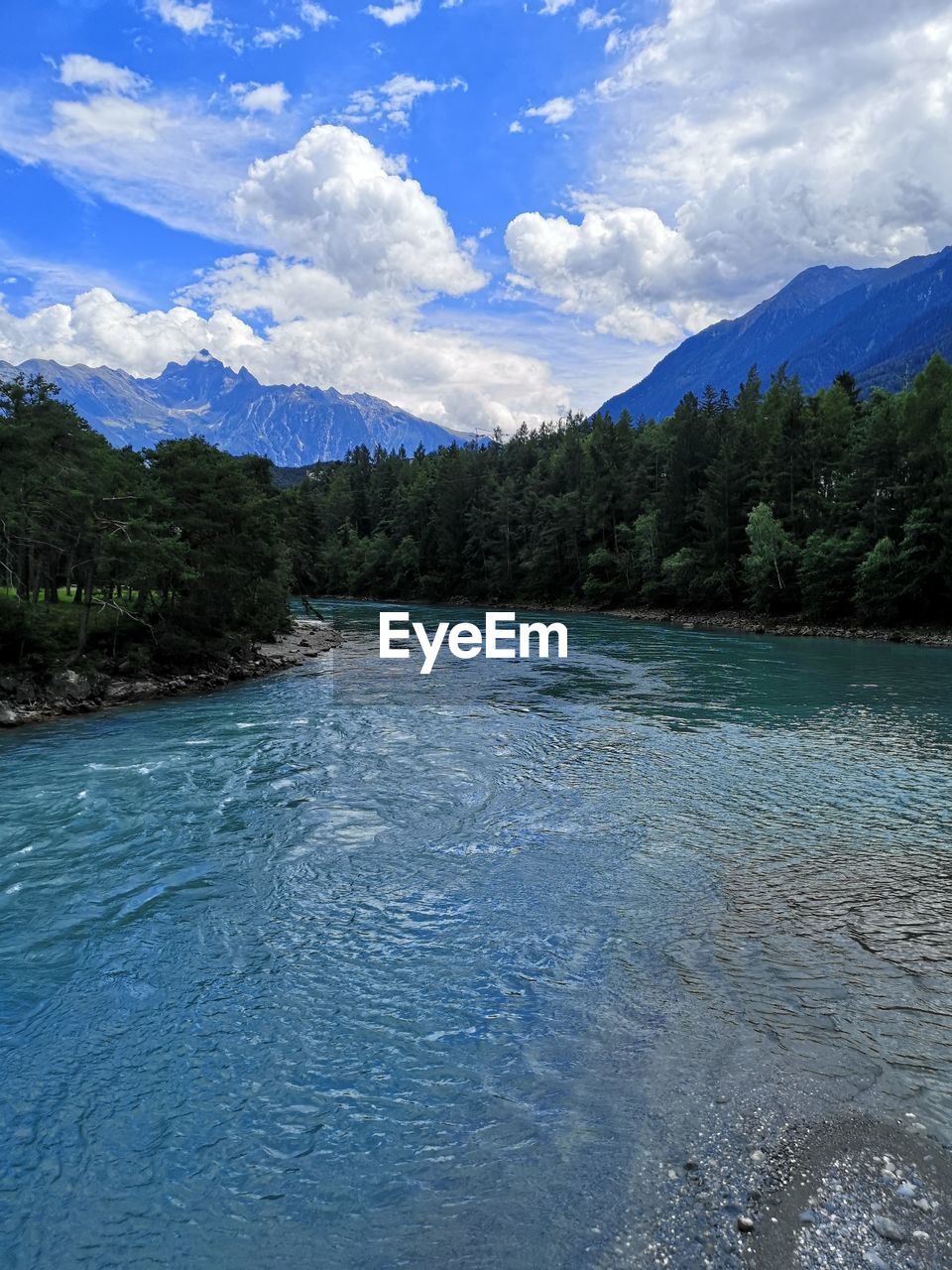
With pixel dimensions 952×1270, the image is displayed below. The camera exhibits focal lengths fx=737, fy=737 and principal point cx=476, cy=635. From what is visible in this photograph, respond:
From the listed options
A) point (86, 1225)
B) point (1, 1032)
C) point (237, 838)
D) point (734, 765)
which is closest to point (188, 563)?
point (237, 838)

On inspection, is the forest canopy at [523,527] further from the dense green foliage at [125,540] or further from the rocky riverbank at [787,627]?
the rocky riverbank at [787,627]

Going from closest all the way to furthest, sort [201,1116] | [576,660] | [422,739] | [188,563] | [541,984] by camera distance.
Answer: [201,1116]
[541,984]
[422,739]
[188,563]
[576,660]

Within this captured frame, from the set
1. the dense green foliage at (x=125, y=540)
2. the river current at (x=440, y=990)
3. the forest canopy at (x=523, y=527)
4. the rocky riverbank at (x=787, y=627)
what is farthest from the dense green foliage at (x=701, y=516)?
the river current at (x=440, y=990)

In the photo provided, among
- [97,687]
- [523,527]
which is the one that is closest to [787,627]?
[97,687]

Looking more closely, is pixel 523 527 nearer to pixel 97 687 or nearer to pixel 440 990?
pixel 97 687

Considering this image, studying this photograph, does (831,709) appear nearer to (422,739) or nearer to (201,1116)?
(422,739)

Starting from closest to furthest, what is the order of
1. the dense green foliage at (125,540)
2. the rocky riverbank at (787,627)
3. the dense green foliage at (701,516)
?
1. the dense green foliage at (125,540)
2. the rocky riverbank at (787,627)
3. the dense green foliage at (701,516)

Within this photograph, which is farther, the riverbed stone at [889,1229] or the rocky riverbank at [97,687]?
the rocky riverbank at [97,687]
